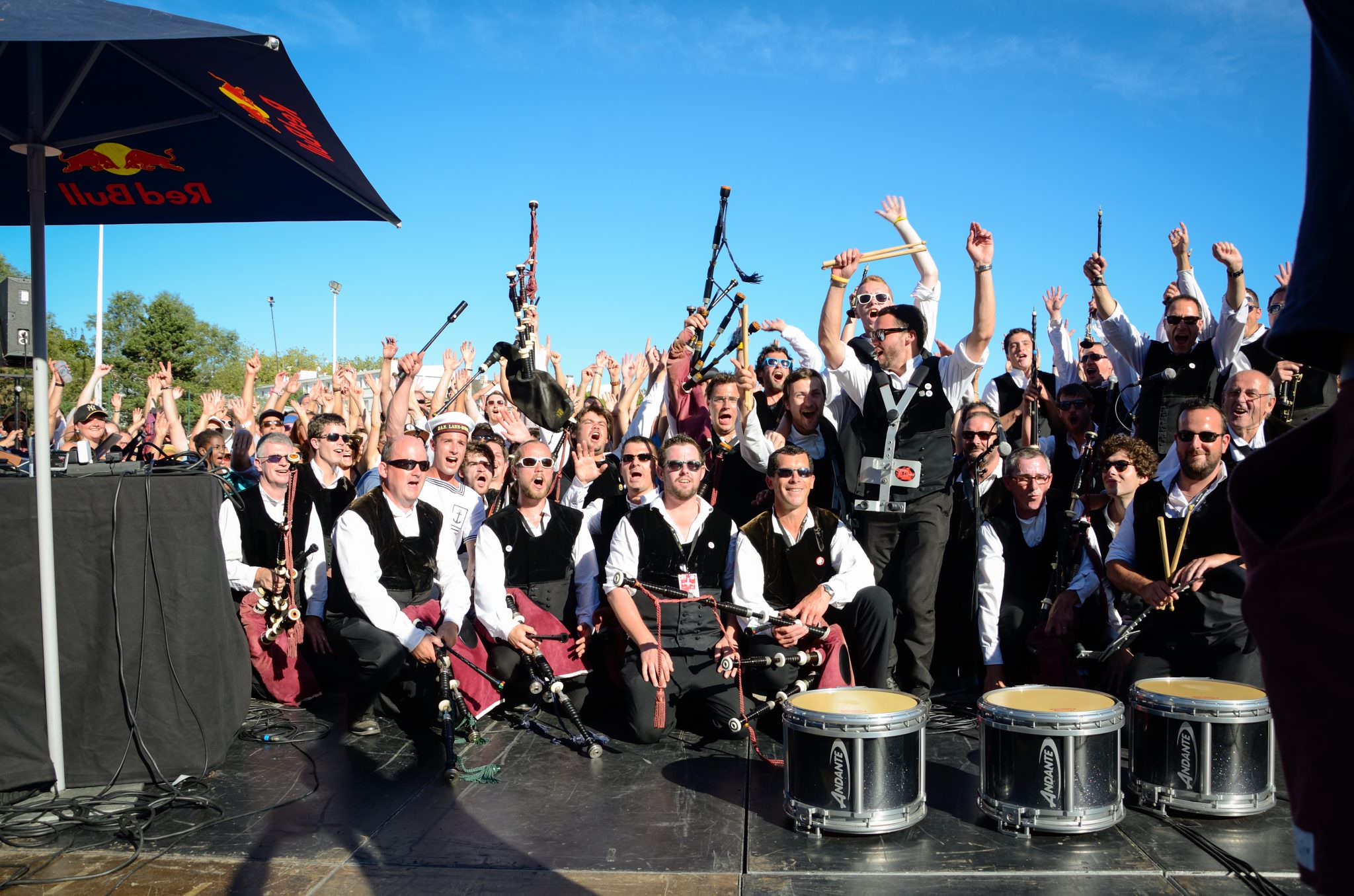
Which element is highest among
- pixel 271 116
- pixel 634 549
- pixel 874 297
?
pixel 271 116

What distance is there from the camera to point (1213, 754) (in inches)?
148

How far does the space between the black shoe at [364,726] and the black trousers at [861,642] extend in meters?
1.94

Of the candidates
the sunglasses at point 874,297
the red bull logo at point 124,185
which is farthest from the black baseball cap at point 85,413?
the sunglasses at point 874,297

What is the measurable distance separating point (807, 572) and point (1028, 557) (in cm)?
129

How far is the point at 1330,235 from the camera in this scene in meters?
1.09

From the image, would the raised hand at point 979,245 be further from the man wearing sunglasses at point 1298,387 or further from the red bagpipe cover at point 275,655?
the red bagpipe cover at point 275,655

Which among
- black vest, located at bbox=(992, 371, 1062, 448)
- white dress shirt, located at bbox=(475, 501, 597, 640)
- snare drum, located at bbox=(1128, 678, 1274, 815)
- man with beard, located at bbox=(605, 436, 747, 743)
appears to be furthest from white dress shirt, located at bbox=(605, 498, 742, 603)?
black vest, located at bbox=(992, 371, 1062, 448)

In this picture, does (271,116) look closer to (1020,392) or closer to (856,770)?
(856,770)

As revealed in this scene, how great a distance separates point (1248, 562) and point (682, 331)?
19.6ft

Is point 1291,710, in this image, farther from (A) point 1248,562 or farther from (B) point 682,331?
(B) point 682,331

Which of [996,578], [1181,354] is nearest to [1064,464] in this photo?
[1181,354]

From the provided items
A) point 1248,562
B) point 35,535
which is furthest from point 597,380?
point 1248,562

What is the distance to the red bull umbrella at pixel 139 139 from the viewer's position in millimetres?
3607

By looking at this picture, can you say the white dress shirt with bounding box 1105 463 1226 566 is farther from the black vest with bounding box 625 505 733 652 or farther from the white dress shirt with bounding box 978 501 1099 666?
the black vest with bounding box 625 505 733 652
